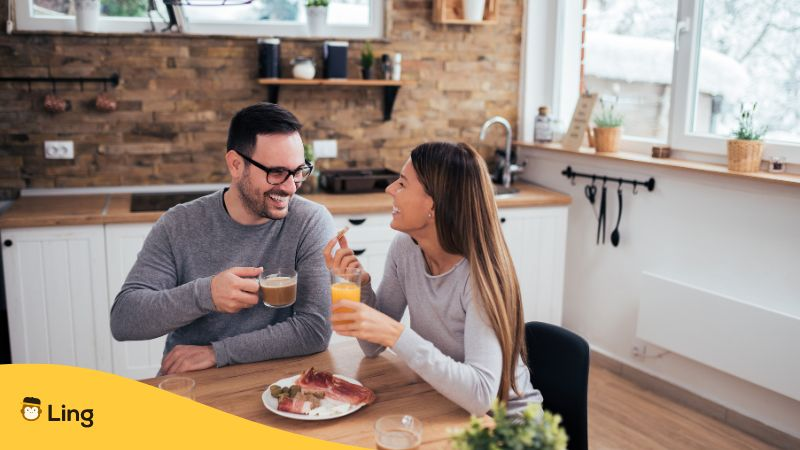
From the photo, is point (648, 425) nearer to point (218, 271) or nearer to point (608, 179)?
point (608, 179)

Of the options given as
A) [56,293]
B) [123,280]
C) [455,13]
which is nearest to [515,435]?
[123,280]

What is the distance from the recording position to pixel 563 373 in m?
1.78

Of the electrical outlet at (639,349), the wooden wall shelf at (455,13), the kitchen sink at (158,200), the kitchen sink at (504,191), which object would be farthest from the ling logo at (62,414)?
the wooden wall shelf at (455,13)

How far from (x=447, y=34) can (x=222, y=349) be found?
2833mm

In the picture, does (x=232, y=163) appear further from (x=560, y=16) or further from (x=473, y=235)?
(x=560, y=16)

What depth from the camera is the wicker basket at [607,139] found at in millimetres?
3674

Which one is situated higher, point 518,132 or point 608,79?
point 608,79

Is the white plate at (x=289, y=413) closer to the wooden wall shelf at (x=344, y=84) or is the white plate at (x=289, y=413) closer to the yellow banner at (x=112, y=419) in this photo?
the yellow banner at (x=112, y=419)

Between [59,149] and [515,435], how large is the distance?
3.25 meters

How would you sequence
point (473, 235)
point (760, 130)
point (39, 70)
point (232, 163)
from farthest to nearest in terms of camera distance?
point (39, 70)
point (760, 130)
point (232, 163)
point (473, 235)

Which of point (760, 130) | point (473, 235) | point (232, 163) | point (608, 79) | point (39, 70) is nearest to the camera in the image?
point (473, 235)

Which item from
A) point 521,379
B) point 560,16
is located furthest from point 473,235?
point 560,16

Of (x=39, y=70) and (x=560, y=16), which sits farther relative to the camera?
(x=560, y=16)

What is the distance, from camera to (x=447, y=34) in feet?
13.5
